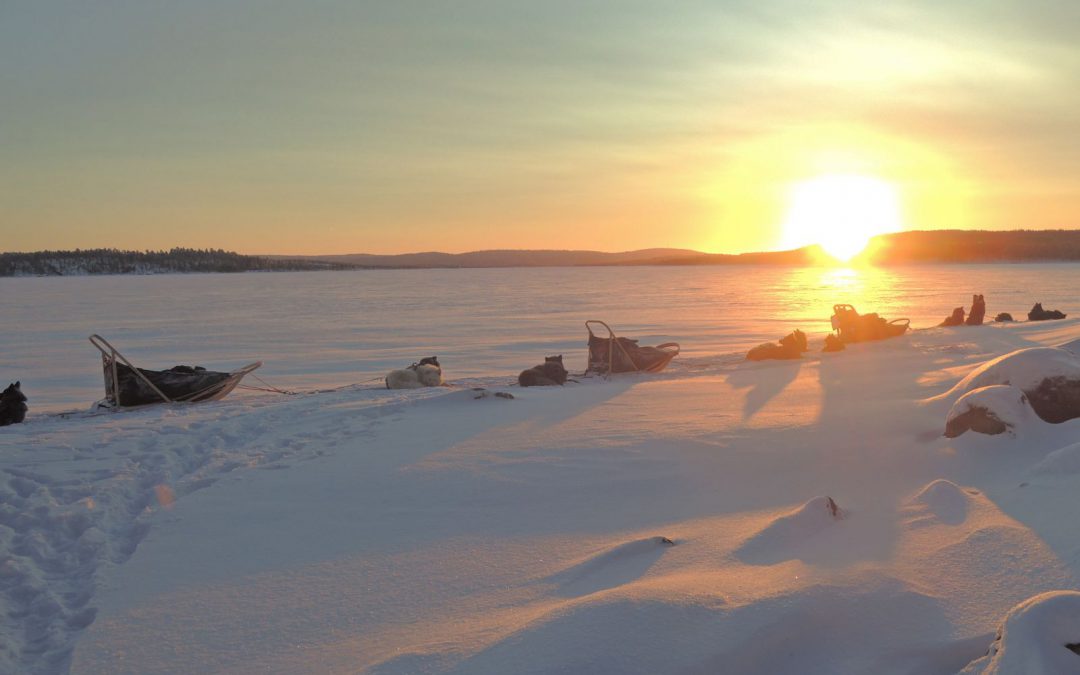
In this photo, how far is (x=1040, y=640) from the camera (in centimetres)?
264

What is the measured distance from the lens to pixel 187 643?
12.2 feet

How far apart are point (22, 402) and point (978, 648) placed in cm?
1200

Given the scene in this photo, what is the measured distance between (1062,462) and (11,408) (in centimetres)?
1217

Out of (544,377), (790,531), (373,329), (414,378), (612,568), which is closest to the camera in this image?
(612,568)

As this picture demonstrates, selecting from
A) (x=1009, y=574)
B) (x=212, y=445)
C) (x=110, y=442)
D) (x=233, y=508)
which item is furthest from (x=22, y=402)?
(x=1009, y=574)

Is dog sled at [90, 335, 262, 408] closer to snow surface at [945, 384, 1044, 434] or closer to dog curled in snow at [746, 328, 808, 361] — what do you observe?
dog curled in snow at [746, 328, 808, 361]

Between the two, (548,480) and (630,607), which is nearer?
(630,607)

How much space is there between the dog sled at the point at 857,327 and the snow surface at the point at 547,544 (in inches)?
342

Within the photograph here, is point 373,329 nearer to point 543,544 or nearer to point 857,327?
point 857,327

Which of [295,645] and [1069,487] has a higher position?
[1069,487]

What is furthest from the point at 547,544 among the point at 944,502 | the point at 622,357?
the point at 622,357

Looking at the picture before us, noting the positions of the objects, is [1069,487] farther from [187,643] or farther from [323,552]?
[187,643]

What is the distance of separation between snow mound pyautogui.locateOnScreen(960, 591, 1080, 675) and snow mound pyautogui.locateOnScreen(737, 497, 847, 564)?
1.35m

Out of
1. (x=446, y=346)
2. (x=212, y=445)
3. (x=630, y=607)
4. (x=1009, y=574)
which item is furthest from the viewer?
(x=446, y=346)
